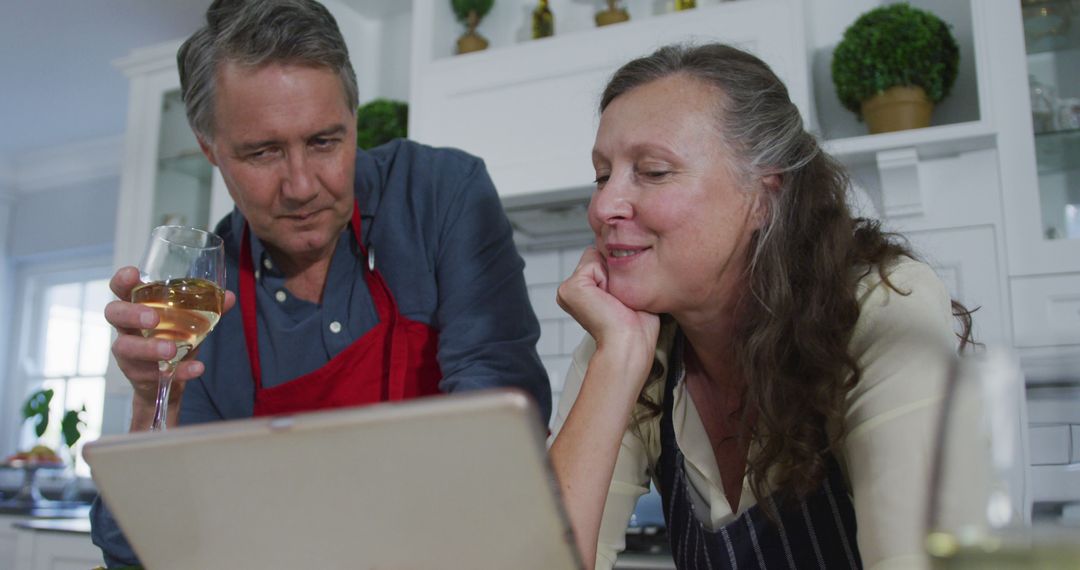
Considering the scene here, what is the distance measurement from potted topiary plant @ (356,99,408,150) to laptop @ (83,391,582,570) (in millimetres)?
2552

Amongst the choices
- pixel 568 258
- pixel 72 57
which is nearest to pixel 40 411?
pixel 72 57

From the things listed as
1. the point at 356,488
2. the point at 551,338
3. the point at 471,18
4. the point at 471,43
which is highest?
the point at 471,18

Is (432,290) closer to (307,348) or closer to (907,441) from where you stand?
(307,348)

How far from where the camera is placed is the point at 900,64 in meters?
2.40

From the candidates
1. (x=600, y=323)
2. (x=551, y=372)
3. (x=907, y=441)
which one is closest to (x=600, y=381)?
(x=600, y=323)

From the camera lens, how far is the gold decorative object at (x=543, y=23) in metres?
2.99

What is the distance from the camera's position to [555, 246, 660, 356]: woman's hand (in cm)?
118

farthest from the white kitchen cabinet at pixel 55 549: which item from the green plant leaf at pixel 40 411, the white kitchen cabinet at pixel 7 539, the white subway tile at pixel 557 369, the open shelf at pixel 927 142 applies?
the open shelf at pixel 927 142

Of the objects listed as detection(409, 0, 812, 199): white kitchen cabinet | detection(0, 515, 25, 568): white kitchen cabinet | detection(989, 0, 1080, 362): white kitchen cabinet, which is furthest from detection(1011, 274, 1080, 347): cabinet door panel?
detection(0, 515, 25, 568): white kitchen cabinet

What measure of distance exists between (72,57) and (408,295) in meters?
3.41

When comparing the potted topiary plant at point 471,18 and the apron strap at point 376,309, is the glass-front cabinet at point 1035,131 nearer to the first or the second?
the potted topiary plant at point 471,18

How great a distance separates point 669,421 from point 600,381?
0.23m

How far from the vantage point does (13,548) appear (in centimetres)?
352

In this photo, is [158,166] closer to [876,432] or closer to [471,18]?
[471,18]
